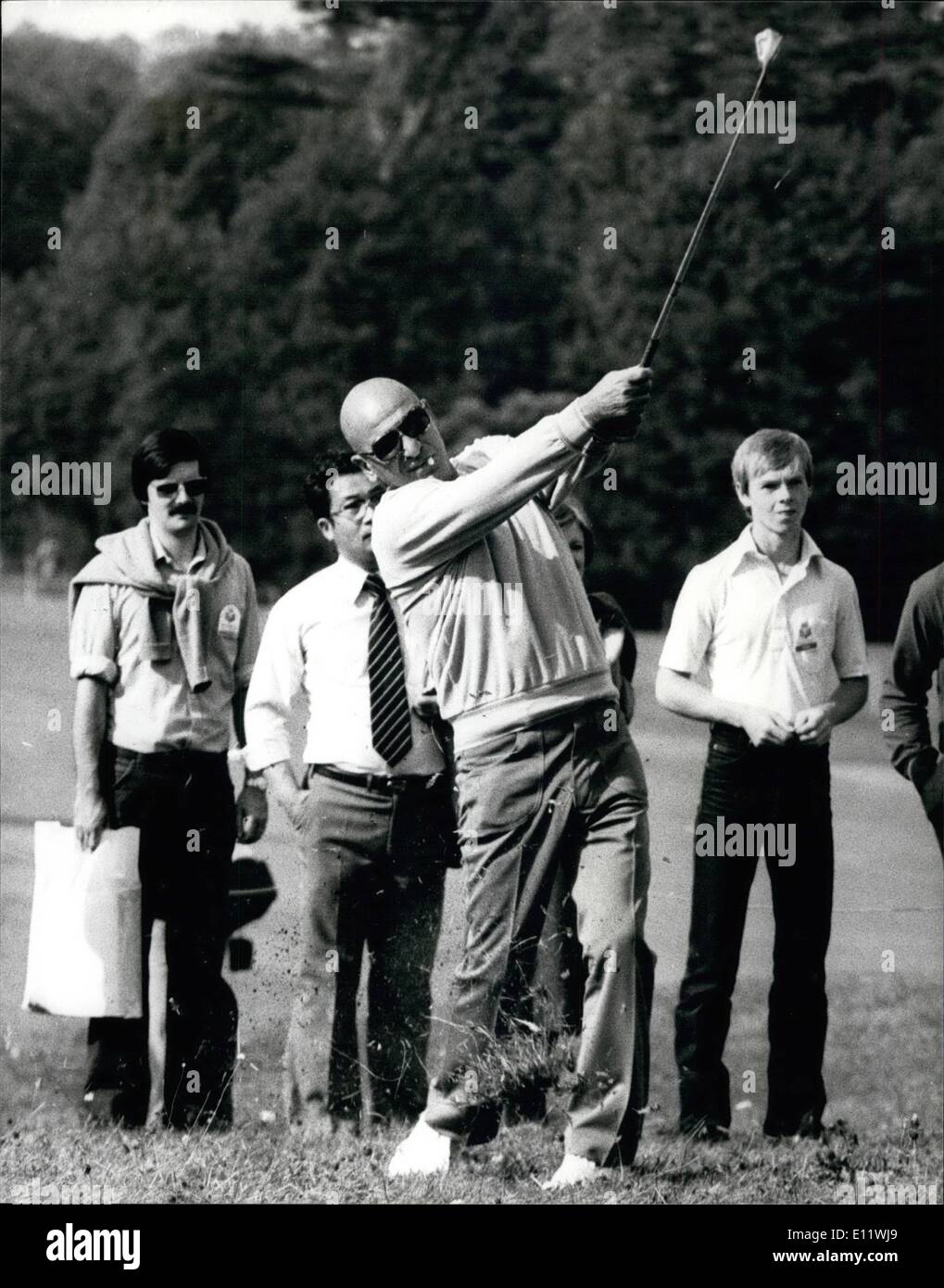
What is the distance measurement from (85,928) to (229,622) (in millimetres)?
1032

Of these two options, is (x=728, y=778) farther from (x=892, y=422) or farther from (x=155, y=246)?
(x=155, y=246)

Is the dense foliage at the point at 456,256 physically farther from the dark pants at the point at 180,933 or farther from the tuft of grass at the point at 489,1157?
the tuft of grass at the point at 489,1157

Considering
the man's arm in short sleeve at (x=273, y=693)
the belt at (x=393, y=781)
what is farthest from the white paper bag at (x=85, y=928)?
the belt at (x=393, y=781)

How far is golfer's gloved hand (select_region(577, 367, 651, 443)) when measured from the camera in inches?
191

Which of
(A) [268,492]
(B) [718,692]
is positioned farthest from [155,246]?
(B) [718,692]

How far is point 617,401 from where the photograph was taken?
484cm

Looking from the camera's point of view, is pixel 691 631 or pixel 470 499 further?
pixel 691 631

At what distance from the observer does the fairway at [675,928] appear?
19.3 ft

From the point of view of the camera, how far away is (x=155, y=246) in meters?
6.74

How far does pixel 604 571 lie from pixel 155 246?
197cm

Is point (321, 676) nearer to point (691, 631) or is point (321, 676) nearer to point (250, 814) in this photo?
point (250, 814)

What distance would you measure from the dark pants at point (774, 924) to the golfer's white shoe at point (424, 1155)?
2.75 ft

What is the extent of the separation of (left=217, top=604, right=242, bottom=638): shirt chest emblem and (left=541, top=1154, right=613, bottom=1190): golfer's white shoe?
1.91m

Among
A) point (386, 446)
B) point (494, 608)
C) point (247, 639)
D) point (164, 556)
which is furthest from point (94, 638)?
point (494, 608)
